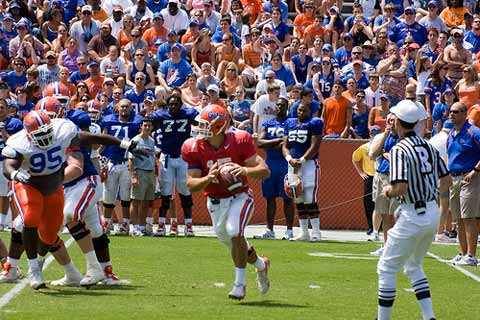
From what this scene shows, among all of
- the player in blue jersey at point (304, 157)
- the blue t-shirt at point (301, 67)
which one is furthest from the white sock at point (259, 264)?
the blue t-shirt at point (301, 67)

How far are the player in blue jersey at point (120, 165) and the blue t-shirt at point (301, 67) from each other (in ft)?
14.3

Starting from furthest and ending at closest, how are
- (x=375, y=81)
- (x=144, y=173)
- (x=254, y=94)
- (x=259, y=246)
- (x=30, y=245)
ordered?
1. (x=254, y=94)
2. (x=375, y=81)
3. (x=144, y=173)
4. (x=259, y=246)
5. (x=30, y=245)

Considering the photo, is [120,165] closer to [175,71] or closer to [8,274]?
[175,71]

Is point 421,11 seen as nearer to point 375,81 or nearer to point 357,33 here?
point 357,33

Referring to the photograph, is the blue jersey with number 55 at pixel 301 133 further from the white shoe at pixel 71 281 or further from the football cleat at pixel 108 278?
the white shoe at pixel 71 281

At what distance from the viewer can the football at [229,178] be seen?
9.38 meters

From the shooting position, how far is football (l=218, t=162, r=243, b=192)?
30.8 feet

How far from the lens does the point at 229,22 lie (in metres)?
21.1

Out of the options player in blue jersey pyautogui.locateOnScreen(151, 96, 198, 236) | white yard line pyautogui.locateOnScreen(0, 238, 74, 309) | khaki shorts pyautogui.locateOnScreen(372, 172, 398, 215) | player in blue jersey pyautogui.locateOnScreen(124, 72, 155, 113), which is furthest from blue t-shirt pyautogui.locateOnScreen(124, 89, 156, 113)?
white yard line pyautogui.locateOnScreen(0, 238, 74, 309)

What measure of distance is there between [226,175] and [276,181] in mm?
7495

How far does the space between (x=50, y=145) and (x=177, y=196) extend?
903 centimetres

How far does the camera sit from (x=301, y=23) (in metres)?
22.1

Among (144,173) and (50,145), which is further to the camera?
(144,173)

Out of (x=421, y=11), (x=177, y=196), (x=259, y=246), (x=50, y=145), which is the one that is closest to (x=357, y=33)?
(x=421, y=11)
